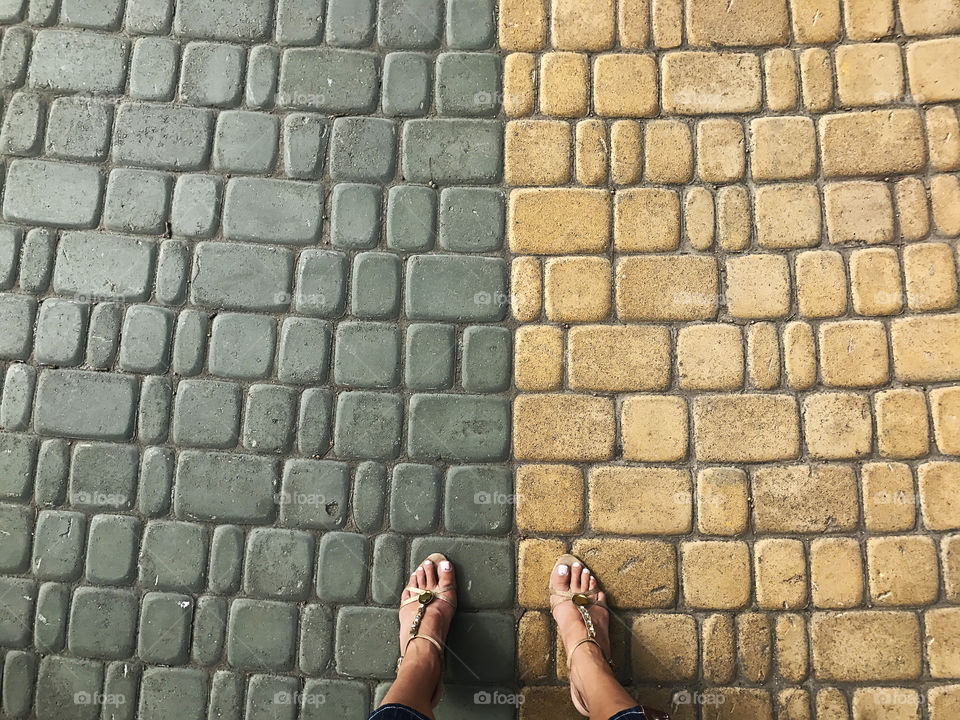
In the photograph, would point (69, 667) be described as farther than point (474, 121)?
No

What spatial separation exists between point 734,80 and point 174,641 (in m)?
3.40

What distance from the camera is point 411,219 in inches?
117

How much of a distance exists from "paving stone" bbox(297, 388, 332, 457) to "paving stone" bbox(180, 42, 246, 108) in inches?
53.8

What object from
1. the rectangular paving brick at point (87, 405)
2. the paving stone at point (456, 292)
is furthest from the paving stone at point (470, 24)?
the rectangular paving brick at point (87, 405)

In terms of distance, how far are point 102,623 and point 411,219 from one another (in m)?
2.15

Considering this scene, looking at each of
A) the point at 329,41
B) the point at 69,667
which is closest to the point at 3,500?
the point at 69,667

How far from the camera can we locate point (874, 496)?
282 cm

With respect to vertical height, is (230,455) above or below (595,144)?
below

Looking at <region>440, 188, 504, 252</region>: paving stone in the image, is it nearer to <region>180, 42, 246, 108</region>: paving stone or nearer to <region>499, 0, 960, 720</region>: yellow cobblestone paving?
<region>499, 0, 960, 720</region>: yellow cobblestone paving

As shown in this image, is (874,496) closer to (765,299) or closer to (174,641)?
(765,299)

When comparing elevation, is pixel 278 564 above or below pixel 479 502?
below

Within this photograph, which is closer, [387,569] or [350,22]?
[387,569]

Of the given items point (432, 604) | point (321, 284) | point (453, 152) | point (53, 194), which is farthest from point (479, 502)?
point (53, 194)

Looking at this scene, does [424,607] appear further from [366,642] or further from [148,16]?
[148,16]
